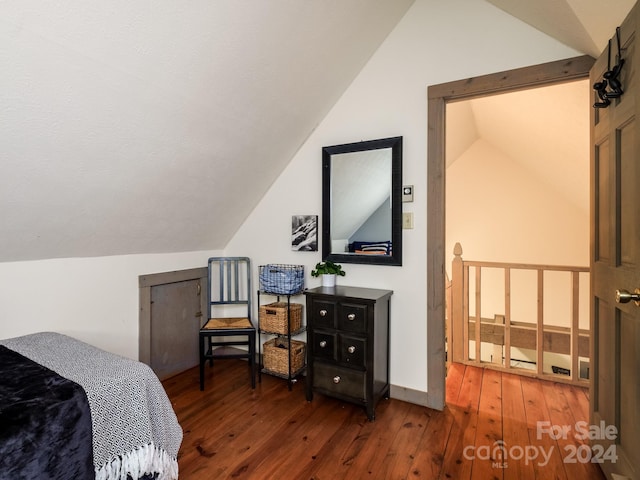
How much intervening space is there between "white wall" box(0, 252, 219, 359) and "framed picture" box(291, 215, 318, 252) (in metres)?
1.03

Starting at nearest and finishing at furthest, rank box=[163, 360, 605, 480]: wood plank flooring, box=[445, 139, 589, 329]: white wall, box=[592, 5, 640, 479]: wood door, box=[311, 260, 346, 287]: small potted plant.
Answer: box=[592, 5, 640, 479]: wood door < box=[163, 360, 605, 480]: wood plank flooring < box=[311, 260, 346, 287]: small potted plant < box=[445, 139, 589, 329]: white wall

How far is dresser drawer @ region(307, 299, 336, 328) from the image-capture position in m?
2.39

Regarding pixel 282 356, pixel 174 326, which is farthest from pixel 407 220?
pixel 174 326

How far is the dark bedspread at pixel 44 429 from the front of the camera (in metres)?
1.08

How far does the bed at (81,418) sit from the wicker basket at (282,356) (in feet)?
4.10

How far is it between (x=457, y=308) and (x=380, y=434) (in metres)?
1.52

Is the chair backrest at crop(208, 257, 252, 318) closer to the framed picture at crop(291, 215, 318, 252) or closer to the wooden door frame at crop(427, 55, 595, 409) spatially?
the framed picture at crop(291, 215, 318, 252)

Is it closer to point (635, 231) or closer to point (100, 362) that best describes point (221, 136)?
point (100, 362)

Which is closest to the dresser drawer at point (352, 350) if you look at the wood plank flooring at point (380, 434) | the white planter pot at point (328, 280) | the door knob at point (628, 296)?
the wood plank flooring at point (380, 434)

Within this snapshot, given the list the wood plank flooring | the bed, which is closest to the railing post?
the wood plank flooring

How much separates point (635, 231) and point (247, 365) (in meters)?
2.88

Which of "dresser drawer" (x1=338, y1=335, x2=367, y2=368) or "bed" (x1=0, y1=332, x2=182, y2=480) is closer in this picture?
"bed" (x1=0, y1=332, x2=182, y2=480)

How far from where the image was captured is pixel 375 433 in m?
2.10

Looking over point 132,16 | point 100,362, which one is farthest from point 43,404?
point 132,16
